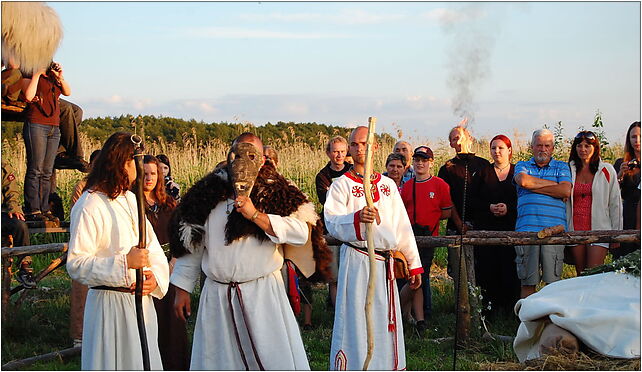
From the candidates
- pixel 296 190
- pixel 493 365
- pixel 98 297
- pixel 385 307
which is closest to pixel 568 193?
pixel 493 365

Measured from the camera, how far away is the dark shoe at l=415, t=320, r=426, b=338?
27.3 ft

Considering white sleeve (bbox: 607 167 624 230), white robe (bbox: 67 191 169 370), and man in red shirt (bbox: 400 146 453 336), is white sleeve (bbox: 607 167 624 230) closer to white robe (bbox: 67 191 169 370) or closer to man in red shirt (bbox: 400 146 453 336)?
man in red shirt (bbox: 400 146 453 336)

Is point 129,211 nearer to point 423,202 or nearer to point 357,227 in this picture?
point 357,227

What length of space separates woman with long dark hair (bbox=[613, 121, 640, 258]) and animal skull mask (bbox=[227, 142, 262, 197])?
4413 mm

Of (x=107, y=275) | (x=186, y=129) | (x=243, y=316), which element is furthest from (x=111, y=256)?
(x=186, y=129)

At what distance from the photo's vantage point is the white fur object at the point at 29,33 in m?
7.11

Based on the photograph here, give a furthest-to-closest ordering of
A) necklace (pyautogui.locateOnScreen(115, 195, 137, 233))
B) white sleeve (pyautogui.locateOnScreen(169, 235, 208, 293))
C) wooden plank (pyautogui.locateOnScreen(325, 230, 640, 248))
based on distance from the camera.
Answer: wooden plank (pyautogui.locateOnScreen(325, 230, 640, 248))
white sleeve (pyautogui.locateOnScreen(169, 235, 208, 293))
necklace (pyautogui.locateOnScreen(115, 195, 137, 233))

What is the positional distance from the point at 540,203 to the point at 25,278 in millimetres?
4816

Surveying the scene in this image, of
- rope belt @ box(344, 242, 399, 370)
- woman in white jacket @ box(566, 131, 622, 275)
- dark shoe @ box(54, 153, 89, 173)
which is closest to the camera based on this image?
rope belt @ box(344, 242, 399, 370)

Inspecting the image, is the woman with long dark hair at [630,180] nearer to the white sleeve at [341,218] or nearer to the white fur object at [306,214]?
the white sleeve at [341,218]

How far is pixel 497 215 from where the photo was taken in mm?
8422

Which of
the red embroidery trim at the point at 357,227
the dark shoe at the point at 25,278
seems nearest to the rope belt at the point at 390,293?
the red embroidery trim at the point at 357,227

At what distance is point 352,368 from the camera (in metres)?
6.33

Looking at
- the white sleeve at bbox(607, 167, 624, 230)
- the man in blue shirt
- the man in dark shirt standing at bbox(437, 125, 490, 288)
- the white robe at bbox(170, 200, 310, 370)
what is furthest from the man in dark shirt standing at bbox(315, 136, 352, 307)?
the white robe at bbox(170, 200, 310, 370)
